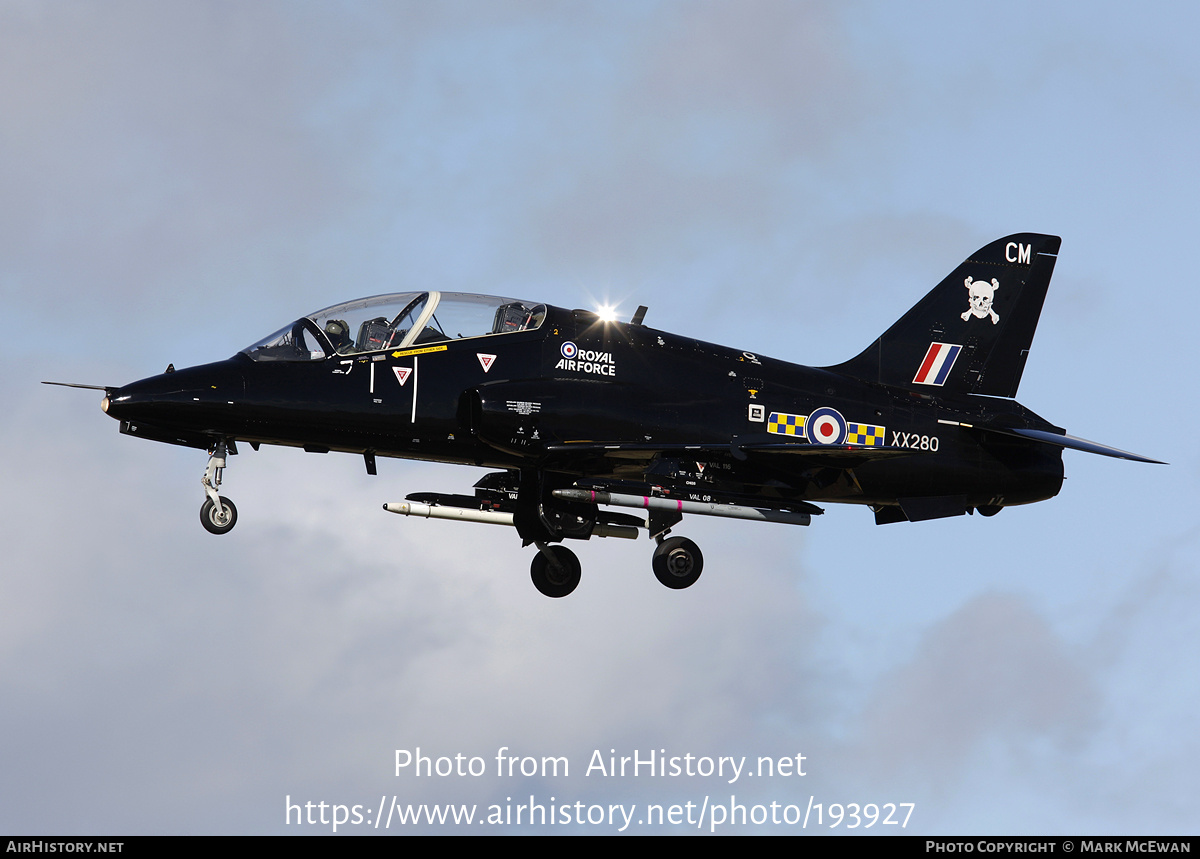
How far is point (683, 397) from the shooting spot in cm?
2567

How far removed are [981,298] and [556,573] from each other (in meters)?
9.25

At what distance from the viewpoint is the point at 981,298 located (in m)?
29.7

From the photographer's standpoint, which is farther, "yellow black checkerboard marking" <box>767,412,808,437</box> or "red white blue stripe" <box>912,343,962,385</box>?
"red white blue stripe" <box>912,343,962,385</box>

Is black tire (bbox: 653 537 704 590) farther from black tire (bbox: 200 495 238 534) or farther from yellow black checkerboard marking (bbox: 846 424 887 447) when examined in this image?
black tire (bbox: 200 495 238 534)

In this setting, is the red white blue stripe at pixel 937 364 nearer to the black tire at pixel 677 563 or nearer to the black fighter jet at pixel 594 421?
the black fighter jet at pixel 594 421

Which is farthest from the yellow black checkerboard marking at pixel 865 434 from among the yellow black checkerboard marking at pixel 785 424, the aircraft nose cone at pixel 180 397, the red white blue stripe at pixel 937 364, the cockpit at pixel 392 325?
the aircraft nose cone at pixel 180 397

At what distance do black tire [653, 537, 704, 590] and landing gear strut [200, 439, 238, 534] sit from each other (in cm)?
646

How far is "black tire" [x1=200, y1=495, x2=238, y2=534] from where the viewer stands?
77.2ft

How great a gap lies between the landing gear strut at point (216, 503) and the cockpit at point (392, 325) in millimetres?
1523

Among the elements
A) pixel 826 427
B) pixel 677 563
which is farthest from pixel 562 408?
pixel 826 427

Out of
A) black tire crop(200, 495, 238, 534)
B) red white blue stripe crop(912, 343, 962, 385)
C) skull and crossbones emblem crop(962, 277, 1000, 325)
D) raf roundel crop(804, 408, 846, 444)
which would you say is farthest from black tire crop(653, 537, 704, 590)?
skull and crossbones emblem crop(962, 277, 1000, 325)

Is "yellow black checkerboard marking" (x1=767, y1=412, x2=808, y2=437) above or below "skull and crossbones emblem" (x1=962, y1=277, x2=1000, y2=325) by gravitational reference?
below
